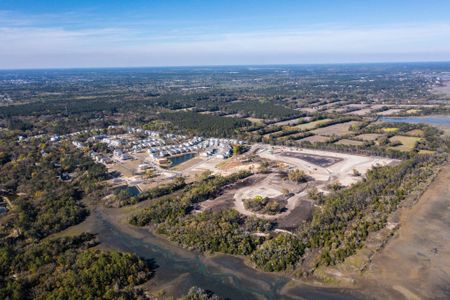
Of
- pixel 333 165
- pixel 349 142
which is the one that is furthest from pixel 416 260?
pixel 349 142

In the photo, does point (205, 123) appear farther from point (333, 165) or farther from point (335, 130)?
point (333, 165)

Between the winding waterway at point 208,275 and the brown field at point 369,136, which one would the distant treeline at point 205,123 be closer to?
the brown field at point 369,136


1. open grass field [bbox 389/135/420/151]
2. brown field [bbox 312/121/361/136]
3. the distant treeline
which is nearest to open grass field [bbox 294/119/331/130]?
brown field [bbox 312/121/361/136]

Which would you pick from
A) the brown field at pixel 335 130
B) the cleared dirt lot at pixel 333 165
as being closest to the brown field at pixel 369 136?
the brown field at pixel 335 130

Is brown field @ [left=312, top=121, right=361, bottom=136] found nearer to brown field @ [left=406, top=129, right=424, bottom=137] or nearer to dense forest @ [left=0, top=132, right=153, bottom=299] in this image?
brown field @ [left=406, top=129, right=424, bottom=137]

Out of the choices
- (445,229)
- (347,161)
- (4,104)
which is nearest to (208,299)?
(445,229)
